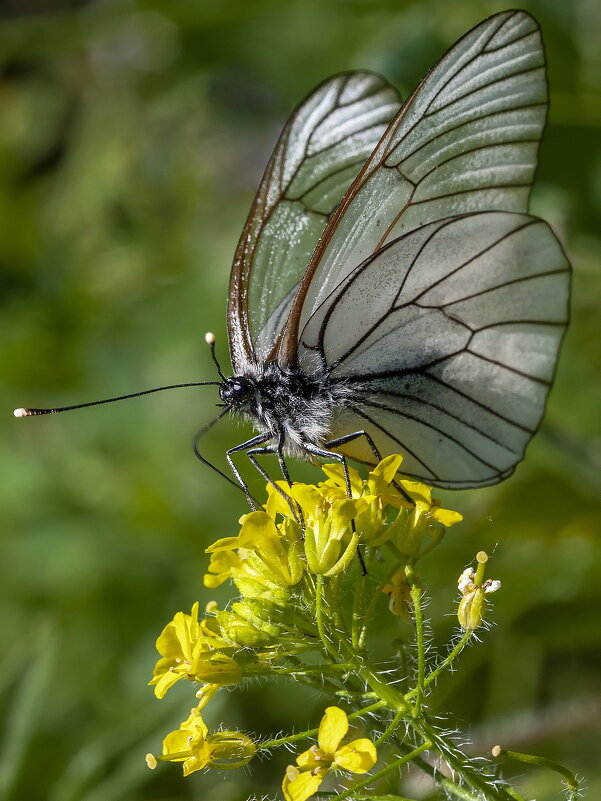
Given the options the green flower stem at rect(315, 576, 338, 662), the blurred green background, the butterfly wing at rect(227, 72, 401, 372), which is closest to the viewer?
the green flower stem at rect(315, 576, 338, 662)

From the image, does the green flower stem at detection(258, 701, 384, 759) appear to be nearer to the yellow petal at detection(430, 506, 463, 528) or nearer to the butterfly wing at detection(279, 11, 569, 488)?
the yellow petal at detection(430, 506, 463, 528)

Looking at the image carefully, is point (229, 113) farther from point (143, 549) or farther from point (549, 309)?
point (549, 309)

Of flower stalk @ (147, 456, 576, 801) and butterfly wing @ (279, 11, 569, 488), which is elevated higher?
butterfly wing @ (279, 11, 569, 488)

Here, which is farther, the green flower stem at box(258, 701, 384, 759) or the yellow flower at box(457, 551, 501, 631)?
the yellow flower at box(457, 551, 501, 631)

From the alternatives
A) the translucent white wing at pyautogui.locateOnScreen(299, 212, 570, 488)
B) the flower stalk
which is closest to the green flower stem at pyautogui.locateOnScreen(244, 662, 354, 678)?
the flower stalk

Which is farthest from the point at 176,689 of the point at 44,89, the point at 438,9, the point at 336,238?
the point at 44,89

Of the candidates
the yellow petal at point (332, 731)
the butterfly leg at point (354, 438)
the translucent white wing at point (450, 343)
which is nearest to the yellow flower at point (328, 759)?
the yellow petal at point (332, 731)

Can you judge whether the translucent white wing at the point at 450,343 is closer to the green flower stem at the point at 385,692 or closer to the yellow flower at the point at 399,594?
the yellow flower at the point at 399,594

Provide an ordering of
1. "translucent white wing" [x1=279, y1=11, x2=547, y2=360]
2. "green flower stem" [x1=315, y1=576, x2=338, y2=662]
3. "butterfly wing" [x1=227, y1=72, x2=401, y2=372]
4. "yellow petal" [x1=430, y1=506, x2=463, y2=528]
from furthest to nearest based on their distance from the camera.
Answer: "butterfly wing" [x1=227, y1=72, x2=401, y2=372]
"translucent white wing" [x1=279, y1=11, x2=547, y2=360]
"yellow petal" [x1=430, y1=506, x2=463, y2=528]
"green flower stem" [x1=315, y1=576, x2=338, y2=662]

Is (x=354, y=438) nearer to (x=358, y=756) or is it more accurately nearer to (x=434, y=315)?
(x=434, y=315)
